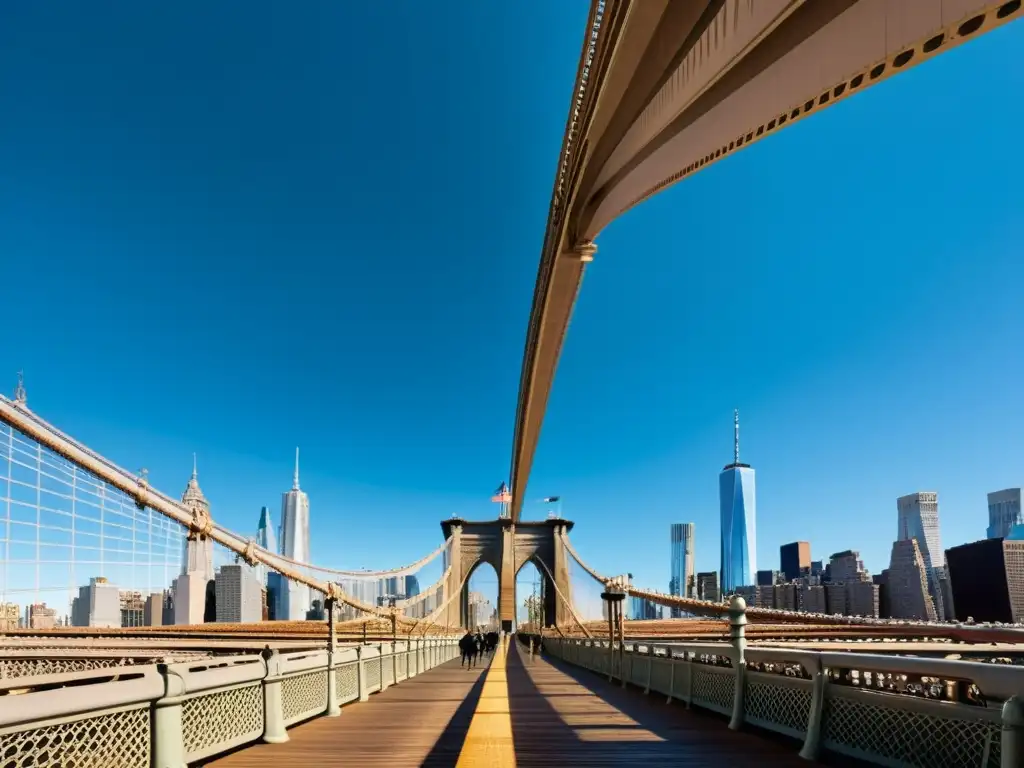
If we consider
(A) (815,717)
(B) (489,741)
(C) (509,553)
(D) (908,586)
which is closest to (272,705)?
(B) (489,741)

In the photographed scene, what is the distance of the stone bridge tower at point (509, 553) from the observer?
92688 mm

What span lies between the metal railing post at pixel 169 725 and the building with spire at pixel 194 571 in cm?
1814

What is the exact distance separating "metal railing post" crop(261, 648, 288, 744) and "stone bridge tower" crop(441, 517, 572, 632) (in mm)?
85130

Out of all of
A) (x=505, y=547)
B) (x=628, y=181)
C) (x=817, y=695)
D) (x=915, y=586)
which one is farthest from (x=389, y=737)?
(x=915, y=586)

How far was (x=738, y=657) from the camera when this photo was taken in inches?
330

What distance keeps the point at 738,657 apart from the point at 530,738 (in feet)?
8.06

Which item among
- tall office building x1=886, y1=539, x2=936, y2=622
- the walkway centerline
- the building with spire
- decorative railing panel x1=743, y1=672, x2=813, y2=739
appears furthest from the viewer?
tall office building x1=886, y1=539, x2=936, y2=622

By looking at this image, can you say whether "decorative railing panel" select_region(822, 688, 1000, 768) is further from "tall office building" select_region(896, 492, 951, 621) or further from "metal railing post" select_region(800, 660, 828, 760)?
"tall office building" select_region(896, 492, 951, 621)

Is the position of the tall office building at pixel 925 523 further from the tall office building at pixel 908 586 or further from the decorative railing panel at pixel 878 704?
the decorative railing panel at pixel 878 704

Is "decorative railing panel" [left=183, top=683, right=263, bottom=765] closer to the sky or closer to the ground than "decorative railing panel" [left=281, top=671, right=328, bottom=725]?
closer to the sky

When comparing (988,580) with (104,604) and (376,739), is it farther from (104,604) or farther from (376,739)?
(376,739)

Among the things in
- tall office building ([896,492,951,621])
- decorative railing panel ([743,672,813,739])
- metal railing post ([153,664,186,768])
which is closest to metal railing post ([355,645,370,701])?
decorative railing panel ([743,672,813,739])

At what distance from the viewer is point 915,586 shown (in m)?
108

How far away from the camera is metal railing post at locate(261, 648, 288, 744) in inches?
304
